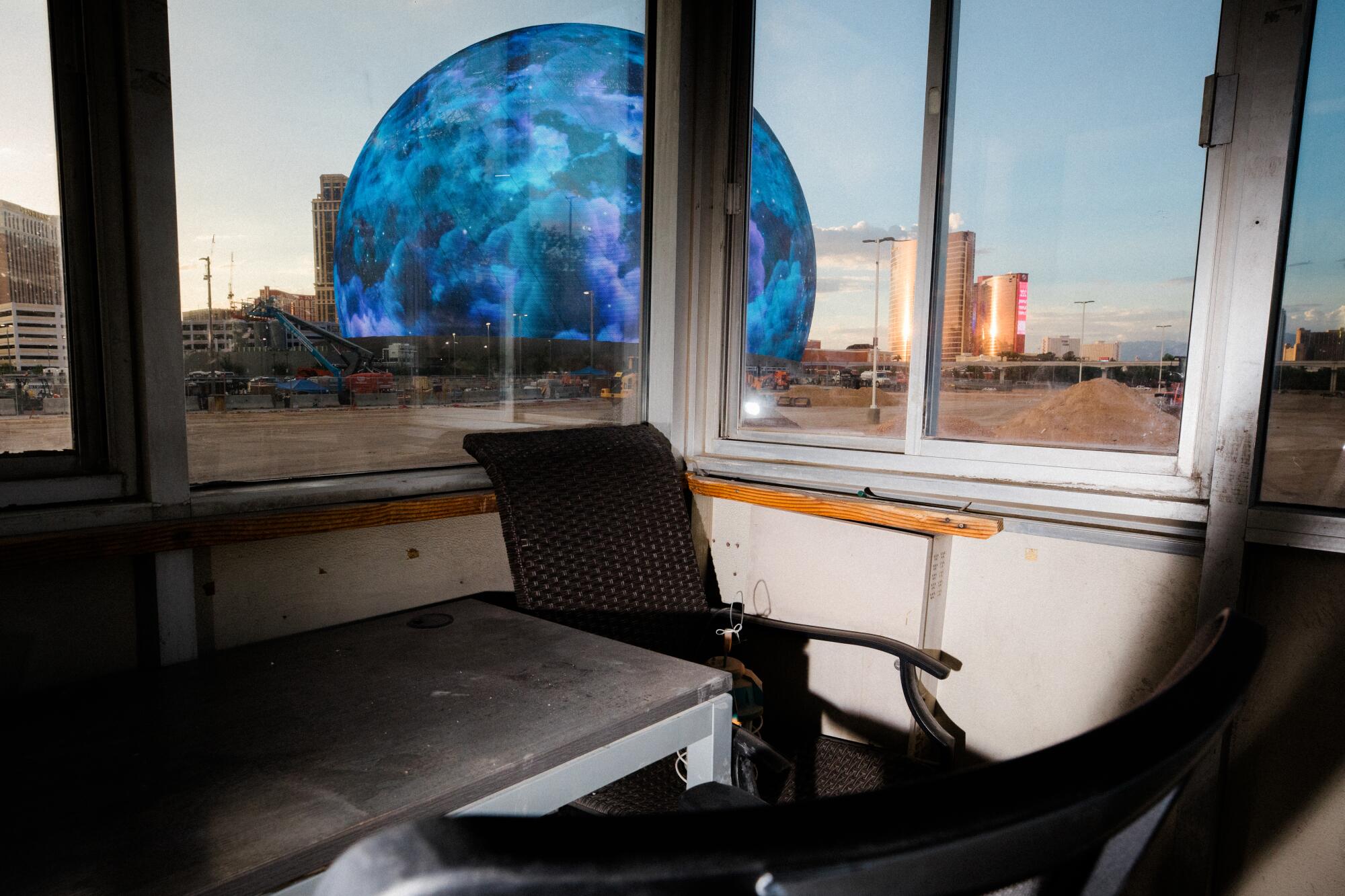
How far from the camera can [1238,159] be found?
141cm

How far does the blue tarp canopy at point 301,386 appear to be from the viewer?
65.2 inches

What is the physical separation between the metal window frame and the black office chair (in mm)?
1385

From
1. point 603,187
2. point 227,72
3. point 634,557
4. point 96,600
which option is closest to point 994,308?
point 634,557

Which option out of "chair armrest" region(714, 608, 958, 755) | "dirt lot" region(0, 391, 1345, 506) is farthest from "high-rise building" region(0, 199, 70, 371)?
"chair armrest" region(714, 608, 958, 755)

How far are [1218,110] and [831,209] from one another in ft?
3.02

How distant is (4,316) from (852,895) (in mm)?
1598

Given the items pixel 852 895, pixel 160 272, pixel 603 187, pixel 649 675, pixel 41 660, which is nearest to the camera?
pixel 852 895

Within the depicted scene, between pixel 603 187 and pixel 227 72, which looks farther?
pixel 603 187

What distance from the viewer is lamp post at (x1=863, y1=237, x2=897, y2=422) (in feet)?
6.70

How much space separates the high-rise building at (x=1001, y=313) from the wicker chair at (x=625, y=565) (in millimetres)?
751

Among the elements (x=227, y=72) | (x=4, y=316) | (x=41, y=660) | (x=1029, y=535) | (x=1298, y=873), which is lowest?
(x=1298, y=873)

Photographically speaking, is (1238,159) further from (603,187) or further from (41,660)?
(41,660)

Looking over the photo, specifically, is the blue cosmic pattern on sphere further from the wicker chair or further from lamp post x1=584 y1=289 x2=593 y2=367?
the wicker chair

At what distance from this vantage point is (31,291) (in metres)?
1.31
